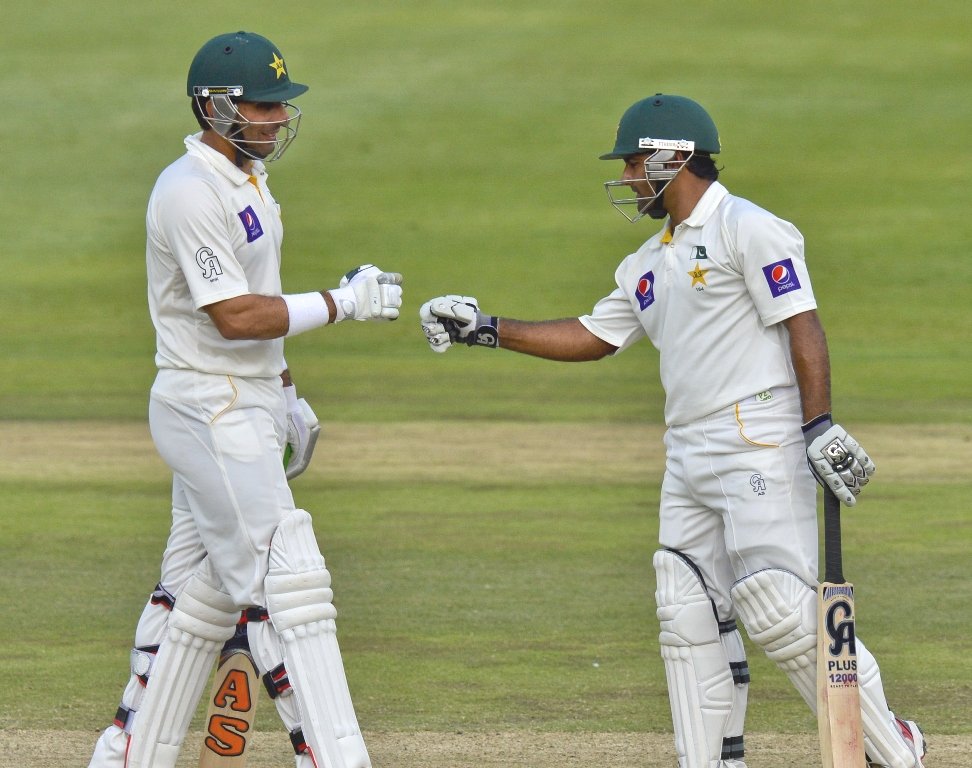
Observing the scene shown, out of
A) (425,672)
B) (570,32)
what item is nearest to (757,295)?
(425,672)

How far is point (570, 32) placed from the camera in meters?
29.5

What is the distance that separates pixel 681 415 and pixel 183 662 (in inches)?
62.9

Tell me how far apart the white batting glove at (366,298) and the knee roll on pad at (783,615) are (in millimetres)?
1263

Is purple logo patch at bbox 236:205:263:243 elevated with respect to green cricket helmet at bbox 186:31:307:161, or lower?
lower

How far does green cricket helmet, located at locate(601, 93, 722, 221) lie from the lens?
502 centimetres

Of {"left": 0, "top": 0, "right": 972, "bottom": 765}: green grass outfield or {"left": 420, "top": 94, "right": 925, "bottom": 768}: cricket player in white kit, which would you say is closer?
{"left": 420, "top": 94, "right": 925, "bottom": 768}: cricket player in white kit

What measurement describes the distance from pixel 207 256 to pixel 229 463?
57cm

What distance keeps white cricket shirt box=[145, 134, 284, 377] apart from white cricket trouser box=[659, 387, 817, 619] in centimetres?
124

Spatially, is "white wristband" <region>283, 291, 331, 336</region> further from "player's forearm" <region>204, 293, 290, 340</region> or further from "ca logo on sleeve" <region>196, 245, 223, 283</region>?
"ca logo on sleeve" <region>196, 245, 223, 283</region>

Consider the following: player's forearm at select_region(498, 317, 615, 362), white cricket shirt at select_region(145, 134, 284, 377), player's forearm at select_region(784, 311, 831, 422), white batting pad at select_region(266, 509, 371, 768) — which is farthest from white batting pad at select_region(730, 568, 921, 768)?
white cricket shirt at select_region(145, 134, 284, 377)

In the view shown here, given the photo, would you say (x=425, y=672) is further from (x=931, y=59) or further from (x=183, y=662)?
(x=931, y=59)

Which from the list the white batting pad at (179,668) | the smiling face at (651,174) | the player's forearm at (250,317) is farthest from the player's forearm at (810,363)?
the white batting pad at (179,668)

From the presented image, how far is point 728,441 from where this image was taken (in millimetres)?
4828

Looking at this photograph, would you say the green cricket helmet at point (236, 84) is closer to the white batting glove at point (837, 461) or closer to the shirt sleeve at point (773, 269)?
the shirt sleeve at point (773, 269)
